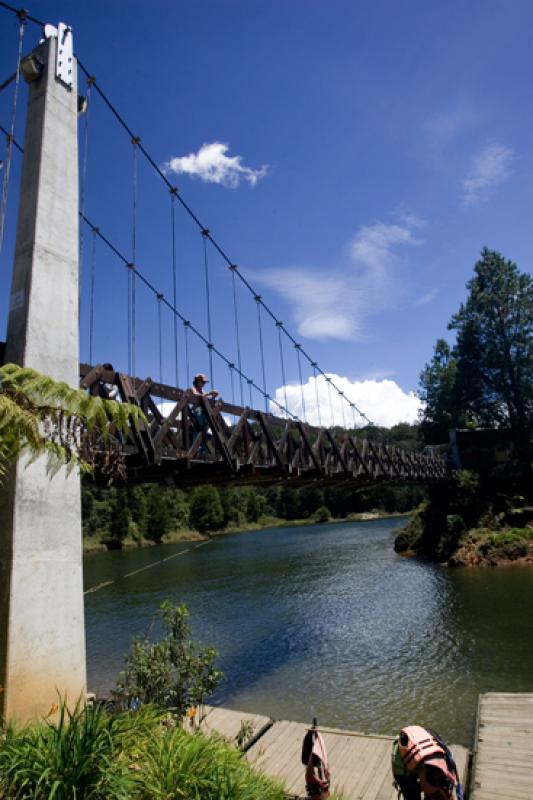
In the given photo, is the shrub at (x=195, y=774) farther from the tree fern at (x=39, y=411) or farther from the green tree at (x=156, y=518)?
the green tree at (x=156, y=518)

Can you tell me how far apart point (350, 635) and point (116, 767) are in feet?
43.5

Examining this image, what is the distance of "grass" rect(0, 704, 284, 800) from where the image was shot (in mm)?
3580

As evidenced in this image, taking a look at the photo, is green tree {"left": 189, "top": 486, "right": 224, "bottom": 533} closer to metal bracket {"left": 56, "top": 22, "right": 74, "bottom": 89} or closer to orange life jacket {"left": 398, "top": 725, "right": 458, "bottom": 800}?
metal bracket {"left": 56, "top": 22, "right": 74, "bottom": 89}

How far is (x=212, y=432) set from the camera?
35.3 ft

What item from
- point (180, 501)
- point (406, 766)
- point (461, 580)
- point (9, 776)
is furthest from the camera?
point (180, 501)

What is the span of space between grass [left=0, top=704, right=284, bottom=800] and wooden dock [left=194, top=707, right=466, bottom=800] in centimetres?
166

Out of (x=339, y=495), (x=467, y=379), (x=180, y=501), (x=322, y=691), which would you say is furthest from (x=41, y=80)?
(x=339, y=495)

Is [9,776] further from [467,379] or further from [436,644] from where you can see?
[467,379]

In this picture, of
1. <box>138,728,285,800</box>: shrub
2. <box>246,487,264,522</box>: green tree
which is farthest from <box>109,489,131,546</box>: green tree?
<box>138,728,285,800</box>: shrub

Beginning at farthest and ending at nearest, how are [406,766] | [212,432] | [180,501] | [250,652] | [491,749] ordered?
1. [180,501]
2. [250,652]
3. [212,432]
4. [491,749]
5. [406,766]

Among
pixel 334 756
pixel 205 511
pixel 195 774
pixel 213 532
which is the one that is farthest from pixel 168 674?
pixel 213 532

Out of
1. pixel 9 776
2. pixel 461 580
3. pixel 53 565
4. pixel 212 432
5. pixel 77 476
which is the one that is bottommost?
pixel 461 580

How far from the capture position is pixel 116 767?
12.6ft

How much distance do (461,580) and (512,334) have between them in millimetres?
21727
